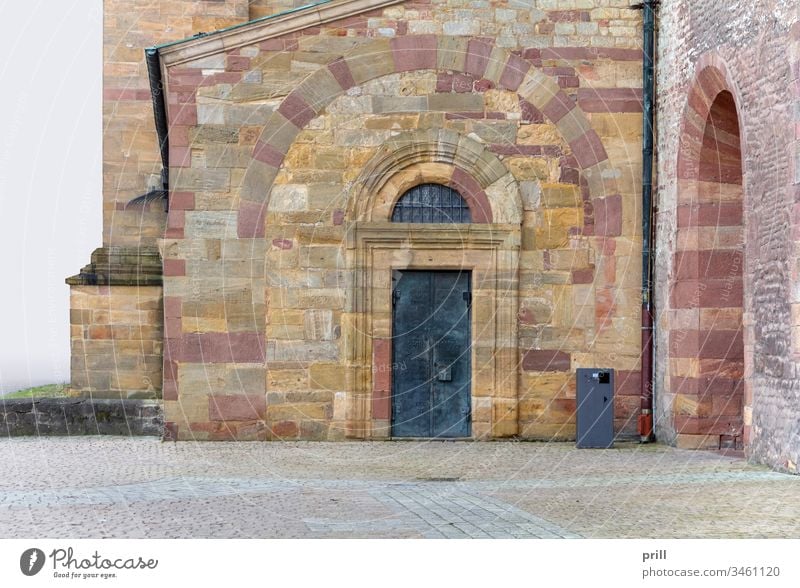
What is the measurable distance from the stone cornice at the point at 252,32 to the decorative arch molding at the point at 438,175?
172cm

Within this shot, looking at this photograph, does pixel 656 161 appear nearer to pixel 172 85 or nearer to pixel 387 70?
pixel 387 70

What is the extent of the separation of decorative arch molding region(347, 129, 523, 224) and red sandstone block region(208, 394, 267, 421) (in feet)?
8.29

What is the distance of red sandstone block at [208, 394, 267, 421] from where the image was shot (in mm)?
17016

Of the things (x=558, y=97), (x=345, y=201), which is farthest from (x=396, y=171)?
(x=558, y=97)

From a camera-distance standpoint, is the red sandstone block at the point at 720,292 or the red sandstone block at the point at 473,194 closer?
the red sandstone block at the point at 720,292

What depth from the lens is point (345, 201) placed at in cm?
1722

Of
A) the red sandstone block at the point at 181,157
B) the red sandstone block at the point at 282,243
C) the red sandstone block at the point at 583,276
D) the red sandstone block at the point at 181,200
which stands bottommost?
the red sandstone block at the point at 583,276

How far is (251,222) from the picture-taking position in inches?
675

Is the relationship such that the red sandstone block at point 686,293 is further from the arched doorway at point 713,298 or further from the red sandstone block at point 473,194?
the red sandstone block at point 473,194

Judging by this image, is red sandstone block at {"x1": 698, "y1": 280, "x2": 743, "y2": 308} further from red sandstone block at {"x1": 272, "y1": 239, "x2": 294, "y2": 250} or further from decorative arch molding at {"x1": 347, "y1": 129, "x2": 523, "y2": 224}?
red sandstone block at {"x1": 272, "y1": 239, "x2": 294, "y2": 250}

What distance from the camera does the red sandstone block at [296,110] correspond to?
17.2 metres

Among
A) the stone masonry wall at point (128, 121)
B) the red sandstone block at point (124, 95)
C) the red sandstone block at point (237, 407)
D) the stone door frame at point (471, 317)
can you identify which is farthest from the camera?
the red sandstone block at point (124, 95)

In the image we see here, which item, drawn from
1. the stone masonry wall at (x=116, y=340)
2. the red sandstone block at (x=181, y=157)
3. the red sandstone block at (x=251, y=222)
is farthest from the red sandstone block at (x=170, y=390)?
the stone masonry wall at (x=116, y=340)

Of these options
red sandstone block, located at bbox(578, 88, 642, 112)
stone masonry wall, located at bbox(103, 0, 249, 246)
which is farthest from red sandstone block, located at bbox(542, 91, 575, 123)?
stone masonry wall, located at bbox(103, 0, 249, 246)
